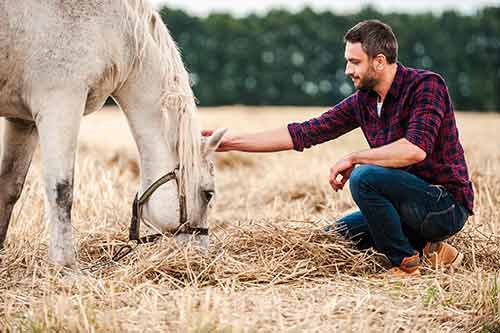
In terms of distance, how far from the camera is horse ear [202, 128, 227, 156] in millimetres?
4141

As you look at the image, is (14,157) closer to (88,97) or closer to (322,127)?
(88,97)

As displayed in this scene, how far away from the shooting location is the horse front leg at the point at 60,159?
148 inches

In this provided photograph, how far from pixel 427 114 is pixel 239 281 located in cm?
142

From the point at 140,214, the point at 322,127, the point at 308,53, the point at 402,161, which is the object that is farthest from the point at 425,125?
the point at 308,53

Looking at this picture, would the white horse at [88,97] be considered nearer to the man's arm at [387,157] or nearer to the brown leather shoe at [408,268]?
the man's arm at [387,157]

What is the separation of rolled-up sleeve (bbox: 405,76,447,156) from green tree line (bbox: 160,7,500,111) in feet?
86.1

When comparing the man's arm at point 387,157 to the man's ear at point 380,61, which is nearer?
the man's arm at point 387,157

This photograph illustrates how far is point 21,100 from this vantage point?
3.85 meters

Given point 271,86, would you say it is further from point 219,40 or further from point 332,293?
point 332,293

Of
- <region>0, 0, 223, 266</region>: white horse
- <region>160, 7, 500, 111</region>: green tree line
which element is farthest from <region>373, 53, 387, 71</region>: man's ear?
<region>160, 7, 500, 111</region>: green tree line

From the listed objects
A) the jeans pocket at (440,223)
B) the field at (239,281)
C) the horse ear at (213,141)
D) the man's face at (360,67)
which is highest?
the man's face at (360,67)

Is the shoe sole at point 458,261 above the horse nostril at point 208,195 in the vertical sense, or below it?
below

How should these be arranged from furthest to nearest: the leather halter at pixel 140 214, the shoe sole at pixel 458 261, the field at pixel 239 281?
the shoe sole at pixel 458 261 < the leather halter at pixel 140 214 < the field at pixel 239 281

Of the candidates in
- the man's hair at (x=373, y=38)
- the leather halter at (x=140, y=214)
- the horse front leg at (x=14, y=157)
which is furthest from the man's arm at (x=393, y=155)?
the horse front leg at (x=14, y=157)
